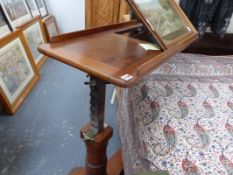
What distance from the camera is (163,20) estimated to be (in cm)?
69

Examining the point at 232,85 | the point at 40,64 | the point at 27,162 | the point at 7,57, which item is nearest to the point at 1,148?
the point at 27,162

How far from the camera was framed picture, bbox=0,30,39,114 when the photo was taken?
164cm

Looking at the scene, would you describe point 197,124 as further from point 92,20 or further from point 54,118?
point 92,20

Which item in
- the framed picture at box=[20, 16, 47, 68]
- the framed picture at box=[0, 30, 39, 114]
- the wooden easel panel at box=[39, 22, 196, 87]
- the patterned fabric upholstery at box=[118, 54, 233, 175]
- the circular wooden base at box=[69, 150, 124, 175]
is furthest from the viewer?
the framed picture at box=[20, 16, 47, 68]

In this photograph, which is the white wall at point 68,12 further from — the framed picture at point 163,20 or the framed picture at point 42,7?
the framed picture at point 163,20

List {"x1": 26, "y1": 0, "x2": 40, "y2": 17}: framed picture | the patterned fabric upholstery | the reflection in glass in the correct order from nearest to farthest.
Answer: the reflection in glass, the patterned fabric upholstery, {"x1": 26, "y1": 0, "x2": 40, "y2": 17}: framed picture

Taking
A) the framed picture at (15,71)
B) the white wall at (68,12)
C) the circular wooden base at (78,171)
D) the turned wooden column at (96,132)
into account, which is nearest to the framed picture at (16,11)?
the framed picture at (15,71)

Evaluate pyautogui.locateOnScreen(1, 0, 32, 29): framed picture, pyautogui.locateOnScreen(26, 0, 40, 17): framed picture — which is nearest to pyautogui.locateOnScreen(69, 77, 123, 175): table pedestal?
pyautogui.locateOnScreen(1, 0, 32, 29): framed picture

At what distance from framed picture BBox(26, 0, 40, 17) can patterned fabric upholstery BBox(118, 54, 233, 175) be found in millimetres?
1942

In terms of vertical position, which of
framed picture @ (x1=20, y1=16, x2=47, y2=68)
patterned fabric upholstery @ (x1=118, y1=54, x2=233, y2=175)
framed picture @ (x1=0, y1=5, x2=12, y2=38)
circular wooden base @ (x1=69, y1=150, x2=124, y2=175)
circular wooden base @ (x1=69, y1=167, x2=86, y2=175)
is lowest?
circular wooden base @ (x1=69, y1=150, x2=124, y2=175)

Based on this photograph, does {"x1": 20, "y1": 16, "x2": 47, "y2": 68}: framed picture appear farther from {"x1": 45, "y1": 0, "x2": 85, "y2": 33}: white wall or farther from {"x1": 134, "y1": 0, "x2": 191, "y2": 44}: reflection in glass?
{"x1": 134, "y1": 0, "x2": 191, "y2": 44}: reflection in glass

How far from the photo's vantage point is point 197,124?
872 millimetres

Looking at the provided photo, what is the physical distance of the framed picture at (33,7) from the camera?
2.36 m

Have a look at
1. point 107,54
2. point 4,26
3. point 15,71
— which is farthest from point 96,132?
point 4,26
